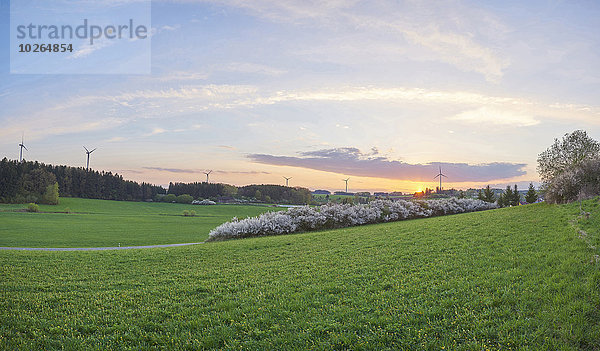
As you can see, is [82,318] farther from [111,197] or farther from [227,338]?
[111,197]

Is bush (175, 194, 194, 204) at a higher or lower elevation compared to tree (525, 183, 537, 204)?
lower

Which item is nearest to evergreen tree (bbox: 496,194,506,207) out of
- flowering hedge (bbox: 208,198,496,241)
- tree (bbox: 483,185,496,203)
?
tree (bbox: 483,185,496,203)

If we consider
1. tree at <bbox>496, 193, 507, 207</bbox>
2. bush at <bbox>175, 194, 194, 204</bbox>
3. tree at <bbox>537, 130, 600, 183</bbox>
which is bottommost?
bush at <bbox>175, 194, 194, 204</bbox>

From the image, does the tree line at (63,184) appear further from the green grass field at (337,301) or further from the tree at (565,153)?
the tree at (565,153)

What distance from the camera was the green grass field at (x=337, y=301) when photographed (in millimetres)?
6930

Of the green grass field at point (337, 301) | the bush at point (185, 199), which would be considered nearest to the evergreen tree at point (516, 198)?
the green grass field at point (337, 301)

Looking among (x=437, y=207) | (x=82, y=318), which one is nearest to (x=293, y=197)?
(x=437, y=207)

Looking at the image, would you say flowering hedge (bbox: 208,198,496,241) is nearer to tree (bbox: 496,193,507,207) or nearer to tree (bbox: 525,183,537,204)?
tree (bbox: 496,193,507,207)

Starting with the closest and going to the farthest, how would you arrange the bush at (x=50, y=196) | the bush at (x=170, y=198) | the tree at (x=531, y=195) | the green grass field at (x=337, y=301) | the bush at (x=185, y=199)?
the green grass field at (x=337, y=301) → the tree at (x=531, y=195) → the bush at (x=50, y=196) → the bush at (x=185, y=199) → the bush at (x=170, y=198)

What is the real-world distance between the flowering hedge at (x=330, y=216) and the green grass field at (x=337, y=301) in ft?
49.2

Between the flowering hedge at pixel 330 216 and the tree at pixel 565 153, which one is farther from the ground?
the tree at pixel 565 153

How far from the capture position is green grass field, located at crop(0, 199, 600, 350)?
6.93 metres

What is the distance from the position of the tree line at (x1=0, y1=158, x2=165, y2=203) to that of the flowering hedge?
84.6 meters

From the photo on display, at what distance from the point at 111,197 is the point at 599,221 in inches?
5118
